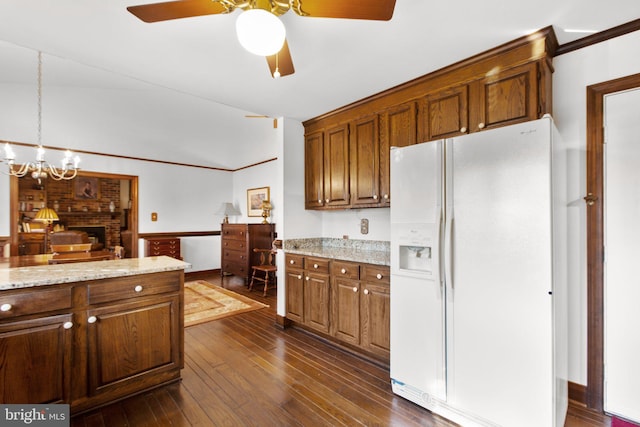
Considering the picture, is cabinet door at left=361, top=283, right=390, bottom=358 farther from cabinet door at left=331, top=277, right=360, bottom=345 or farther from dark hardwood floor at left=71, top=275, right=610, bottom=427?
dark hardwood floor at left=71, top=275, right=610, bottom=427

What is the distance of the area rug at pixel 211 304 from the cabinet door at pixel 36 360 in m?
1.69

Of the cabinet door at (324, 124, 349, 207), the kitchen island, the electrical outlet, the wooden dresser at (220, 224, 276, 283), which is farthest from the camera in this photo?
the wooden dresser at (220, 224, 276, 283)

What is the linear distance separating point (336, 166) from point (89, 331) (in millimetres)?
2551

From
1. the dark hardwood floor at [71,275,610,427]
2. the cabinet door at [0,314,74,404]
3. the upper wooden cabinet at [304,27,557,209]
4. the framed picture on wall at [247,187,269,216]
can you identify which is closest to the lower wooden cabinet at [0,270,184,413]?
the cabinet door at [0,314,74,404]

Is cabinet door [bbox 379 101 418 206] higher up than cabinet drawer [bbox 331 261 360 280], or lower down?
higher up

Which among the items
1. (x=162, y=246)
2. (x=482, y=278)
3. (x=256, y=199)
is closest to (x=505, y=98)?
(x=482, y=278)

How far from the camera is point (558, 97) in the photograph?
6.77 ft

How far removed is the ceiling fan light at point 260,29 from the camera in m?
1.15

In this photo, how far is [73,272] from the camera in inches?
74.2

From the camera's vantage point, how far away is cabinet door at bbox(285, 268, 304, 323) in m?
3.16

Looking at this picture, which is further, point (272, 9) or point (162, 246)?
point (162, 246)

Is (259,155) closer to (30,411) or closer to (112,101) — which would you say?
(112,101)

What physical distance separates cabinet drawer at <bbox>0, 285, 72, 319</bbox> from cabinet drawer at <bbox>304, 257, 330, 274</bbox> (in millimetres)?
1937

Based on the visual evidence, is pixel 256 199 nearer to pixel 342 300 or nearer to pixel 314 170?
pixel 314 170
